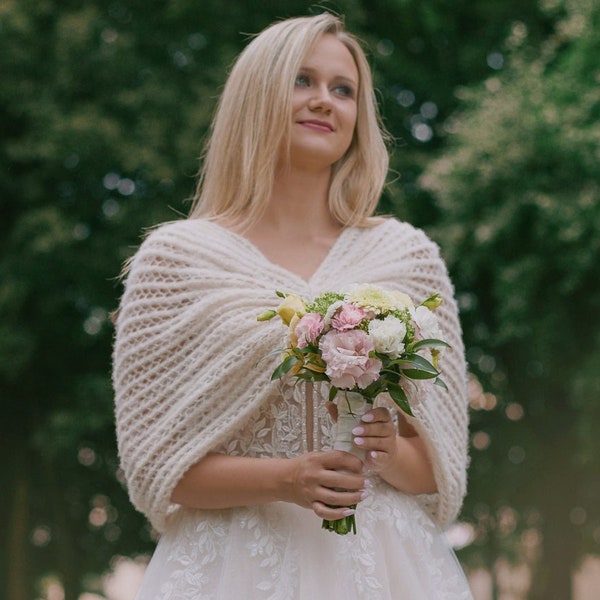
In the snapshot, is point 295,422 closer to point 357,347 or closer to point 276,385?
point 276,385

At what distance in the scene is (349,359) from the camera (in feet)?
8.83

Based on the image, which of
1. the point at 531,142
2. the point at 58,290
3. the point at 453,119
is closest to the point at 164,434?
the point at 531,142

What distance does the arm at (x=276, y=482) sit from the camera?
2799 mm

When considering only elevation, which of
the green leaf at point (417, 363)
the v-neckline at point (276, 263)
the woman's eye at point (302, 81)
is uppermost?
the woman's eye at point (302, 81)

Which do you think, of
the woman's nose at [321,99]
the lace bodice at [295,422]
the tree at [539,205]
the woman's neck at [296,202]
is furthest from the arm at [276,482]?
the tree at [539,205]

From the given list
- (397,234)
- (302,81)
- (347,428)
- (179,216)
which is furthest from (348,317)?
(179,216)

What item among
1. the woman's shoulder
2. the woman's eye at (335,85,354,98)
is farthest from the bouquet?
the woman's eye at (335,85,354,98)

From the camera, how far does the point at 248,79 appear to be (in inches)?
138

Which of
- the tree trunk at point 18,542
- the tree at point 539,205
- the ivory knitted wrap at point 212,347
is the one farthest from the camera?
the tree trunk at point 18,542

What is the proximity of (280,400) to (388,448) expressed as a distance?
0.47 metres

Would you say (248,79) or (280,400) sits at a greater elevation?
(248,79)

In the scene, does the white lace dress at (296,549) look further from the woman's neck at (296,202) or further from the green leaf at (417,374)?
the woman's neck at (296,202)

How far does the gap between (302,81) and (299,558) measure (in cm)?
141

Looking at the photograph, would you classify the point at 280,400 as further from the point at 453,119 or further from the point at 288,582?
the point at 453,119
